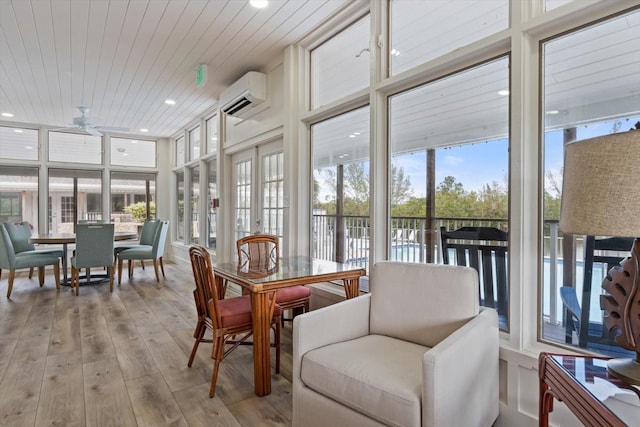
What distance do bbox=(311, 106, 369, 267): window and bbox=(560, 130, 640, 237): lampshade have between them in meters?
2.20

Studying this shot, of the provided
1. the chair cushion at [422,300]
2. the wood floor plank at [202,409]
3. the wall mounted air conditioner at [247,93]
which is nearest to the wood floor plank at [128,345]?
the wood floor plank at [202,409]

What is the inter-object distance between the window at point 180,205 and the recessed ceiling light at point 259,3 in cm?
559

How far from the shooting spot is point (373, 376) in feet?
4.86

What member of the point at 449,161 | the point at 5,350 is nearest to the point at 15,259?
the point at 5,350

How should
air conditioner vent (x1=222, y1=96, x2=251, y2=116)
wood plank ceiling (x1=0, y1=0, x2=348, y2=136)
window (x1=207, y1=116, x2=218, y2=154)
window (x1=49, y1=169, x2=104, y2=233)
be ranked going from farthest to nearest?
window (x1=49, y1=169, x2=104, y2=233), window (x1=207, y1=116, x2=218, y2=154), air conditioner vent (x1=222, y1=96, x2=251, y2=116), wood plank ceiling (x1=0, y1=0, x2=348, y2=136)

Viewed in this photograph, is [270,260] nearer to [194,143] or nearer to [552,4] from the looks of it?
[552,4]

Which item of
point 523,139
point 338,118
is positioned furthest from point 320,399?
Answer: point 338,118

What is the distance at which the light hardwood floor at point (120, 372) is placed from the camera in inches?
78.4

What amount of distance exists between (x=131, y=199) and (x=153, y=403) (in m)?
6.84

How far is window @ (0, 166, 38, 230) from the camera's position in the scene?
6621 mm

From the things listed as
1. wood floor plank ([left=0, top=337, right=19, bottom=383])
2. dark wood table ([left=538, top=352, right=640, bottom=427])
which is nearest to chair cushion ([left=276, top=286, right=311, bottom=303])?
dark wood table ([left=538, top=352, right=640, bottom=427])

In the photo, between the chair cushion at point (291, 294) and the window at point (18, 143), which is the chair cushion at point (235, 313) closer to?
the chair cushion at point (291, 294)

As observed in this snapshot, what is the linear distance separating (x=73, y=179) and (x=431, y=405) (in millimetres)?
8254

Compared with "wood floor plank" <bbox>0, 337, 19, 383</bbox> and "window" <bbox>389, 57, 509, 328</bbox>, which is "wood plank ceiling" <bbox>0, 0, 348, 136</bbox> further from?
"wood floor plank" <bbox>0, 337, 19, 383</bbox>
